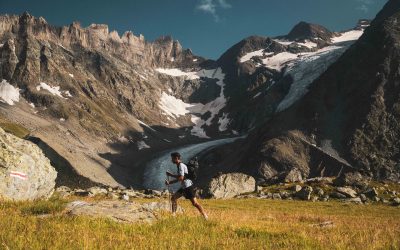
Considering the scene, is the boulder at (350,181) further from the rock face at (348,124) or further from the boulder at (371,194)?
the rock face at (348,124)

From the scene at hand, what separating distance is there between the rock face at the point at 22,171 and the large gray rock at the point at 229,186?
4599 centimetres

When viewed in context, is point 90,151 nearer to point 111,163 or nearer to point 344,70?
point 111,163

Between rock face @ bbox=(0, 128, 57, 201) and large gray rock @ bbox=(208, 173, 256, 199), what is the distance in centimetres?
4599

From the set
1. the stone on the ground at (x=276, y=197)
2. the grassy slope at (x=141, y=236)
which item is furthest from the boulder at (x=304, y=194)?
the grassy slope at (x=141, y=236)

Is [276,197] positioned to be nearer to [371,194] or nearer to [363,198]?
[363,198]

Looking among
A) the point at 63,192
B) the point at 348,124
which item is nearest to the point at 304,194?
the point at 63,192

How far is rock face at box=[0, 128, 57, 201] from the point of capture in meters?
22.2

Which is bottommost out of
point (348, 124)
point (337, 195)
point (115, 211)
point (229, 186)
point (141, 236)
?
point (337, 195)

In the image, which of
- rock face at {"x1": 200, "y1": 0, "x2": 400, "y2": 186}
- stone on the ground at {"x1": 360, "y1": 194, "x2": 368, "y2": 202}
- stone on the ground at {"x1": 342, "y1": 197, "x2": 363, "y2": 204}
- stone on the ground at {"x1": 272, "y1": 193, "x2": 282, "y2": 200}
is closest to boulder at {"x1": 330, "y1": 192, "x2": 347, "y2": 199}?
stone on the ground at {"x1": 360, "y1": 194, "x2": 368, "y2": 202}

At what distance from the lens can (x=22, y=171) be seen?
24.1m

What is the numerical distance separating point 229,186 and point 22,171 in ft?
172

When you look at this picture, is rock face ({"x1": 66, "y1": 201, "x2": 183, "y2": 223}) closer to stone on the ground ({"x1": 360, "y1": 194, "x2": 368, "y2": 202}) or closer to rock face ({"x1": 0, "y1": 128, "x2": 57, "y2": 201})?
rock face ({"x1": 0, "y1": 128, "x2": 57, "y2": 201})

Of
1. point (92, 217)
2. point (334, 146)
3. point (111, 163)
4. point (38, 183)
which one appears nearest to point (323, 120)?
point (334, 146)

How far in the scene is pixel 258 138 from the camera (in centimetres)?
16525
